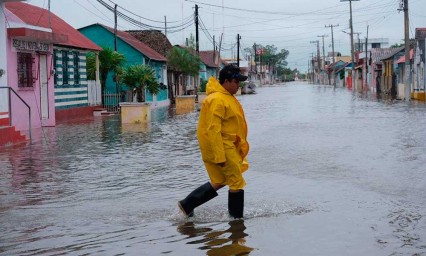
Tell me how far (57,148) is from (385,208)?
32.0 feet

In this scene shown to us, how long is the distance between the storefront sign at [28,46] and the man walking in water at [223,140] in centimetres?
1465

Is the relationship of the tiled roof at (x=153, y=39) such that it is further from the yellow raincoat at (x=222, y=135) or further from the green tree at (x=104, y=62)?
the yellow raincoat at (x=222, y=135)

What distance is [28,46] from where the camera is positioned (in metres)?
21.3

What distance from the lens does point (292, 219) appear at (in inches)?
281

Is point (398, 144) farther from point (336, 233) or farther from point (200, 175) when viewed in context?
point (336, 233)

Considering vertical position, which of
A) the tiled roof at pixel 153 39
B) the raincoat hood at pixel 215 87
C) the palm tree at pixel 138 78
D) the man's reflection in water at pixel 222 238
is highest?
the tiled roof at pixel 153 39

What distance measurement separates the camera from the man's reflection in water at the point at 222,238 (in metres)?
5.90

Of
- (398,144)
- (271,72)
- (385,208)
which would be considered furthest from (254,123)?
(271,72)

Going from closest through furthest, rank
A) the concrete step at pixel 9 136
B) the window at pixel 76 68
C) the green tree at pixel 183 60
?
the concrete step at pixel 9 136 < the window at pixel 76 68 < the green tree at pixel 183 60

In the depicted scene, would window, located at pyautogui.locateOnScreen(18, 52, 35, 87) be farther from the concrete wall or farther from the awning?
the awning

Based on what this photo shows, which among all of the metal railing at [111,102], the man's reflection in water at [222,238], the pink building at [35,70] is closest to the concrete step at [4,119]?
the pink building at [35,70]

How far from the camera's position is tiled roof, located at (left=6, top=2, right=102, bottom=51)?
23484 mm

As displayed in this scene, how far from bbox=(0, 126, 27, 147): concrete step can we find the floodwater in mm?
603

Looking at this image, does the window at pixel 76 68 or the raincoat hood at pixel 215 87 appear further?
the window at pixel 76 68
